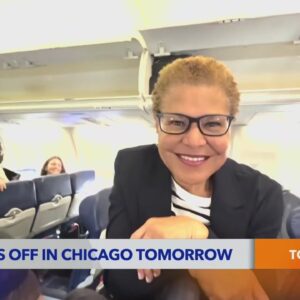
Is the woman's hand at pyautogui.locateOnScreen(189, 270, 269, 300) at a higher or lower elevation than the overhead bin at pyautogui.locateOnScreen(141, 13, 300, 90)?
lower

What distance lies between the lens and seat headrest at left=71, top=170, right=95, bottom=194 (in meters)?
1.00

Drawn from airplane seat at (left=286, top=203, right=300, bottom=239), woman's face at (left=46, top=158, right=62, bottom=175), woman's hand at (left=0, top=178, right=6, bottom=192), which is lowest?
airplane seat at (left=286, top=203, right=300, bottom=239)

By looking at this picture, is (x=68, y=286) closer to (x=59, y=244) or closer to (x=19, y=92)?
(x=59, y=244)

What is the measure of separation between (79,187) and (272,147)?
29.1 inches

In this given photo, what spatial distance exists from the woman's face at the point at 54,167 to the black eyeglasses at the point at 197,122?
1.83 feet

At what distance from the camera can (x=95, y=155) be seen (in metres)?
1.05

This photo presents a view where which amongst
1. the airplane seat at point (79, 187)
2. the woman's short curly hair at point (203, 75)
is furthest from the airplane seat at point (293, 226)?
the airplane seat at point (79, 187)

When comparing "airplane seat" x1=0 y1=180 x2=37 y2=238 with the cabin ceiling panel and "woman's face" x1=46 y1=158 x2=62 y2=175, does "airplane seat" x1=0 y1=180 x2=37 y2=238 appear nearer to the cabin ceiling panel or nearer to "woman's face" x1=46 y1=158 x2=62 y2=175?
"woman's face" x1=46 y1=158 x2=62 y2=175

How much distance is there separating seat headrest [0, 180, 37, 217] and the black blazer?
375 millimetres

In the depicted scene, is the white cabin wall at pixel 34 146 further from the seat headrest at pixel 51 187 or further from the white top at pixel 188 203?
the white top at pixel 188 203

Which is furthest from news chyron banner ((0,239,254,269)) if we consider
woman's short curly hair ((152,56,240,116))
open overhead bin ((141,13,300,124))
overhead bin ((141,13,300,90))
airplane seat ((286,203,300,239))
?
overhead bin ((141,13,300,90))

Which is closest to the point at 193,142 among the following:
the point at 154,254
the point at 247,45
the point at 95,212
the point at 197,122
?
the point at 197,122

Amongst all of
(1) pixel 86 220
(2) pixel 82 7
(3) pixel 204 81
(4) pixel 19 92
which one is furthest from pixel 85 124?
(2) pixel 82 7

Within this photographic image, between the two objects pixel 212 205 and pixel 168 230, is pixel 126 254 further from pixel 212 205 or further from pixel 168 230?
pixel 212 205
